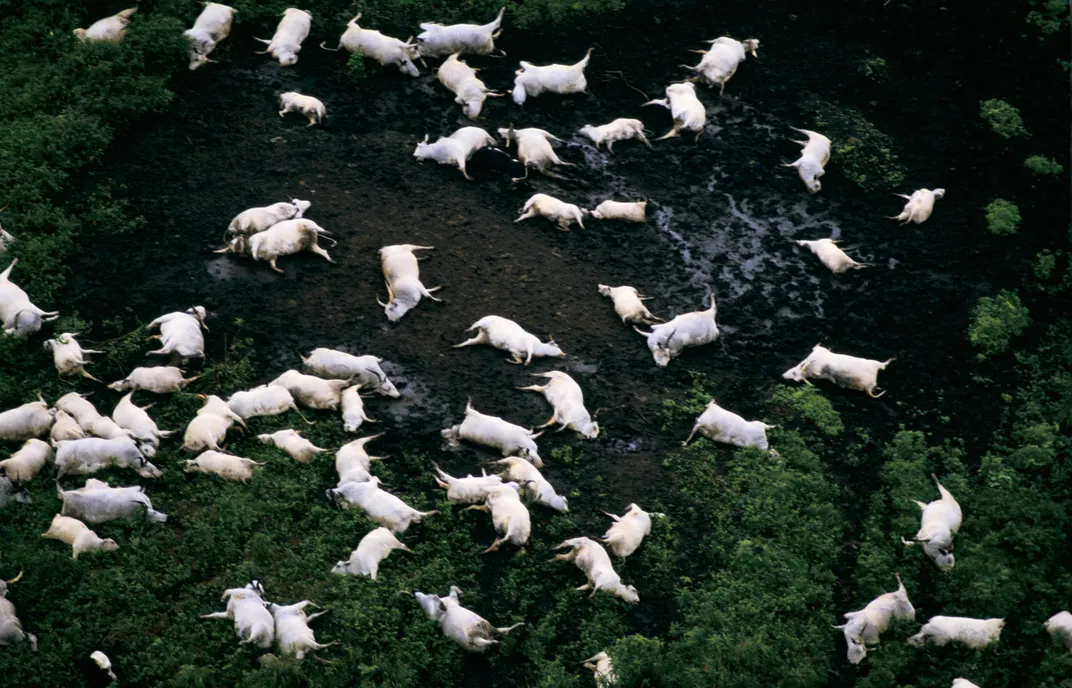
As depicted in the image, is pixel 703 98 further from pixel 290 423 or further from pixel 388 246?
pixel 290 423

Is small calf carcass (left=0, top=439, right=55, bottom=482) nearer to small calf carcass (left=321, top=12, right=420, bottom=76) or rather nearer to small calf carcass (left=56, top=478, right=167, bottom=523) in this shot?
small calf carcass (left=56, top=478, right=167, bottom=523)

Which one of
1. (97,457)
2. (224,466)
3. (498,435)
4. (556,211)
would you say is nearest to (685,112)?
(556,211)

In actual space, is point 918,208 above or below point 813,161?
below

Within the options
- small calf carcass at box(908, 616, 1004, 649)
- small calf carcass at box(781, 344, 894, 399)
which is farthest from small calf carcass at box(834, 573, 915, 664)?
small calf carcass at box(781, 344, 894, 399)

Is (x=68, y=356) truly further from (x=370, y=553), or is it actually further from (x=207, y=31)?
(x=207, y=31)

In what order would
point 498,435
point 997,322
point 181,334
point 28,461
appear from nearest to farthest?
point 28,461 → point 498,435 → point 181,334 → point 997,322

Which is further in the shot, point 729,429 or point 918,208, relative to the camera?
point 918,208

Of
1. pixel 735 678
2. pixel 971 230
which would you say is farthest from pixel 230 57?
pixel 735 678
